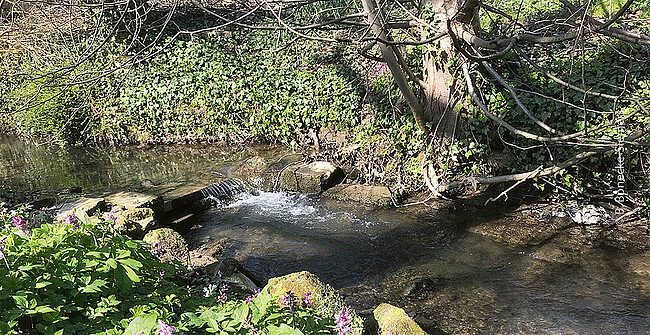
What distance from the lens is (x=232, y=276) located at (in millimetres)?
4086

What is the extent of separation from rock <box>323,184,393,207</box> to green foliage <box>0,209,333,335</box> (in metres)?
4.42

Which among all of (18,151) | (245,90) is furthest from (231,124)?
(18,151)

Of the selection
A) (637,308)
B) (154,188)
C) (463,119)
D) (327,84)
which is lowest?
(637,308)

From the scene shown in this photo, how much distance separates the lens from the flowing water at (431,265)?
3.96 m

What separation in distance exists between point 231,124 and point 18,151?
21.5 ft

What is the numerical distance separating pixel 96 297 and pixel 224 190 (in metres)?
5.53

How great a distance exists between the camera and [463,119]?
638 centimetres

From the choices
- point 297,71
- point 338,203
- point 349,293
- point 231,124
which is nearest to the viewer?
point 349,293

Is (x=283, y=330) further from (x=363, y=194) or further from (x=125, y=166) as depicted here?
(x=125, y=166)

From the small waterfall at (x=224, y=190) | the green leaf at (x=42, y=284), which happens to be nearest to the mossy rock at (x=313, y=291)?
the green leaf at (x=42, y=284)

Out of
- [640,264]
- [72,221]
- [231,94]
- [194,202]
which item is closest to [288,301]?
[72,221]

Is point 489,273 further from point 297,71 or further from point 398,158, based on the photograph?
point 297,71

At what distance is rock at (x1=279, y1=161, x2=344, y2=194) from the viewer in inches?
295

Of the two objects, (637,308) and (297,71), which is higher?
(297,71)
